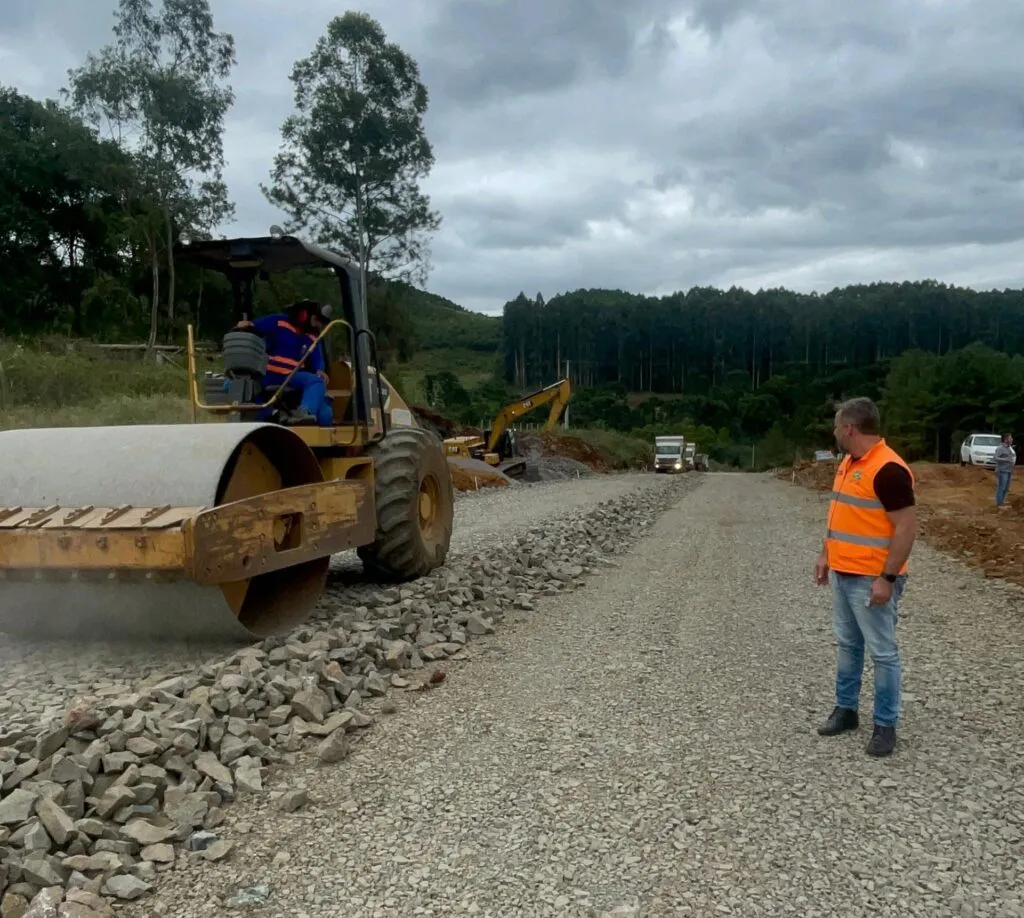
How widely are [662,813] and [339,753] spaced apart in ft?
4.84

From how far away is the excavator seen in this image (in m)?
26.3

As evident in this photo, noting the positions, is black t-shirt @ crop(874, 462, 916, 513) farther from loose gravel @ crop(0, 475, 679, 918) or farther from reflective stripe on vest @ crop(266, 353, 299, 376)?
reflective stripe on vest @ crop(266, 353, 299, 376)

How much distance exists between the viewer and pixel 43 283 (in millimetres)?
31938

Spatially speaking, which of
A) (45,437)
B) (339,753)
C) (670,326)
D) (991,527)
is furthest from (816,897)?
(670,326)

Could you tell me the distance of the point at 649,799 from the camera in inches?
146

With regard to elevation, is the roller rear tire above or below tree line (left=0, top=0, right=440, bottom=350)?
below

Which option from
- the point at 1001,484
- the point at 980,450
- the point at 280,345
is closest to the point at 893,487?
the point at 280,345

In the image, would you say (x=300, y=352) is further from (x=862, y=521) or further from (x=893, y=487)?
(x=893, y=487)

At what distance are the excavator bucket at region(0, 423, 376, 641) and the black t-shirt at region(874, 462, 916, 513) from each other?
314 centimetres

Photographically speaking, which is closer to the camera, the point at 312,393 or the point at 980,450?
the point at 312,393

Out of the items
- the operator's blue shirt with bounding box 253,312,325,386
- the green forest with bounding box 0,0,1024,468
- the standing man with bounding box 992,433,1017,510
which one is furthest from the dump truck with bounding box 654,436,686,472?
the operator's blue shirt with bounding box 253,312,325,386

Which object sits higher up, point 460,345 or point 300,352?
point 460,345

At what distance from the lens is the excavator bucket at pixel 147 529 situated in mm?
4441

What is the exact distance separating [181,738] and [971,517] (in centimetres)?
1573
